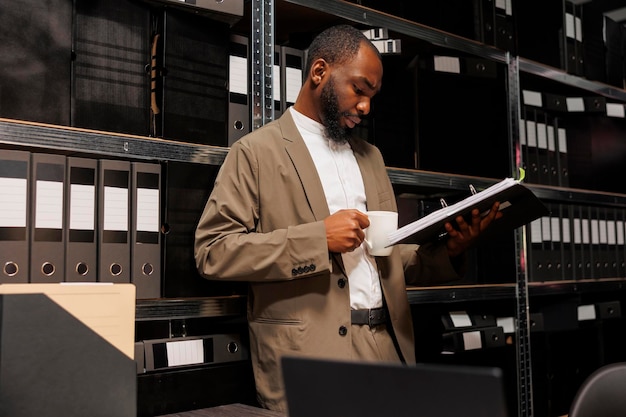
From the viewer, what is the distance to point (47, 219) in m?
1.55

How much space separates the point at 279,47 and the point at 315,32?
0.22 m

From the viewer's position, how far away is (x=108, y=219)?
1.65 meters

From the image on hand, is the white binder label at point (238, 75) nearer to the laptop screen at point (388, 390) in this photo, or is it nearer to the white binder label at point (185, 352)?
the white binder label at point (185, 352)

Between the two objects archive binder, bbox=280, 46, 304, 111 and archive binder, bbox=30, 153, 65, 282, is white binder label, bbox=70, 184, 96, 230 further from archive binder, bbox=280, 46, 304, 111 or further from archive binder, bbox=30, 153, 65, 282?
archive binder, bbox=280, 46, 304, 111

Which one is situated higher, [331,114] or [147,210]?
[331,114]

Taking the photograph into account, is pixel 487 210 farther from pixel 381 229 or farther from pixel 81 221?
pixel 81 221

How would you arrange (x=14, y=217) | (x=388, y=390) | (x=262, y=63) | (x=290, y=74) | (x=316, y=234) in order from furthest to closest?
(x=290, y=74) < (x=262, y=63) < (x=316, y=234) < (x=14, y=217) < (x=388, y=390)

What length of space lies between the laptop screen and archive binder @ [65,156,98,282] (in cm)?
107

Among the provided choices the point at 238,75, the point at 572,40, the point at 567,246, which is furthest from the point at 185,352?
the point at 572,40

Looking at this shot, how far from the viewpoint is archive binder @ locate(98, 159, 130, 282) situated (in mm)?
1640

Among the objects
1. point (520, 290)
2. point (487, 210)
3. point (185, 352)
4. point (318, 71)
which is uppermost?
point (318, 71)

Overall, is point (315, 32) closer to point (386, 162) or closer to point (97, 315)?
point (386, 162)

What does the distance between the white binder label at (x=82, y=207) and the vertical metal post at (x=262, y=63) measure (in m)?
0.53

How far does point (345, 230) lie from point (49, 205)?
0.70 m
